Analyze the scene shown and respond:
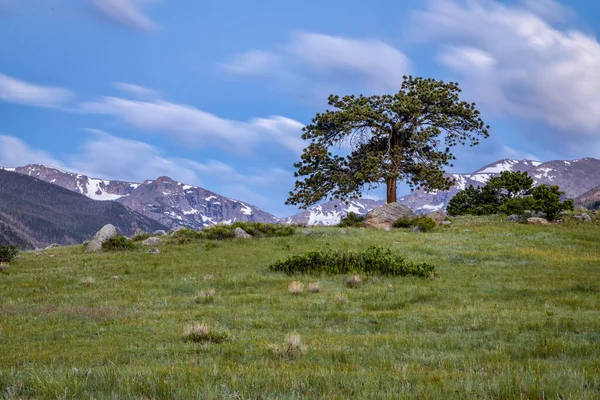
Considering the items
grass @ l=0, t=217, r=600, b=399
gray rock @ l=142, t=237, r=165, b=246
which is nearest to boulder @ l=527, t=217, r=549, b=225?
grass @ l=0, t=217, r=600, b=399

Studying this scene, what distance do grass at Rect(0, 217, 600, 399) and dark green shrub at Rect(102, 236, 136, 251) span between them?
4.34 m

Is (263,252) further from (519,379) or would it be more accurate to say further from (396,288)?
(519,379)

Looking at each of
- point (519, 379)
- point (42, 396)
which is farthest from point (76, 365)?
point (519, 379)

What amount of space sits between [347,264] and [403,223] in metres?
17.9

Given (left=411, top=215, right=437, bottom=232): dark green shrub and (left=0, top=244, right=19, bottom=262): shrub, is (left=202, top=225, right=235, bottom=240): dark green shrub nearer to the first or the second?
(left=0, top=244, right=19, bottom=262): shrub

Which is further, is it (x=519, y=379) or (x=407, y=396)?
(x=519, y=379)

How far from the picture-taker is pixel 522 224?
117 feet

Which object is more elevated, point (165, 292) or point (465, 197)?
point (465, 197)

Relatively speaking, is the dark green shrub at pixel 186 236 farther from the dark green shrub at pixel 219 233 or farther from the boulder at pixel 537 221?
the boulder at pixel 537 221

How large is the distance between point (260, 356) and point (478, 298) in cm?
877

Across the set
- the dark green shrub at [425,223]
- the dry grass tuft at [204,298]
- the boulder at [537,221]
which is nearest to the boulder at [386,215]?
the dark green shrub at [425,223]

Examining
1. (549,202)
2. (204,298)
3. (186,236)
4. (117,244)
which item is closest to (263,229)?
(186,236)

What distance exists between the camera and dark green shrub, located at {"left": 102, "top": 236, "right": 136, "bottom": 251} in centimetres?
2958

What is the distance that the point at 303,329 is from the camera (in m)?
10.9
